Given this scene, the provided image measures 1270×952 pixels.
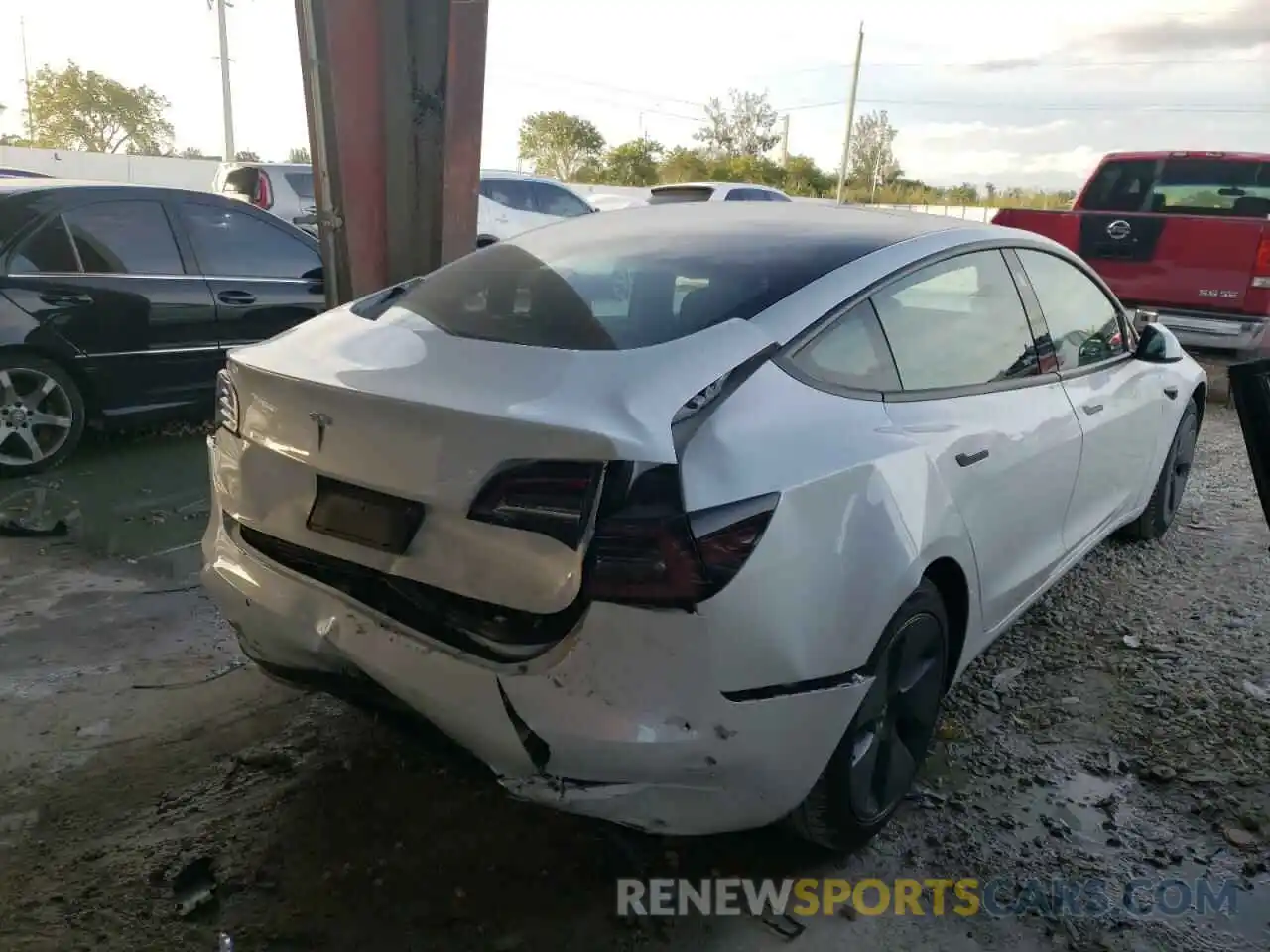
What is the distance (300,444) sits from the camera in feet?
7.31

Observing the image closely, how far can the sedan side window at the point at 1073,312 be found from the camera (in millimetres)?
3396

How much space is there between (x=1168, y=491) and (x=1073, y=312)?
1.72 metres

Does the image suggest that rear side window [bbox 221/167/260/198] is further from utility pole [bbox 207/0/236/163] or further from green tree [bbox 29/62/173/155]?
green tree [bbox 29/62/173/155]

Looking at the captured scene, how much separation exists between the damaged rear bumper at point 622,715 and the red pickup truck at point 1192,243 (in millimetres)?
6485

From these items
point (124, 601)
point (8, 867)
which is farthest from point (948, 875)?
point (124, 601)

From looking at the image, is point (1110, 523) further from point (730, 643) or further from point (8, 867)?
point (8, 867)

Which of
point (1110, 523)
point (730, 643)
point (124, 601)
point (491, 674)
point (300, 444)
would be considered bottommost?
point (124, 601)

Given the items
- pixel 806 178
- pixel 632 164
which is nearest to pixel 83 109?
pixel 632 164

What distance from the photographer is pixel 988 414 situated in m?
2.78

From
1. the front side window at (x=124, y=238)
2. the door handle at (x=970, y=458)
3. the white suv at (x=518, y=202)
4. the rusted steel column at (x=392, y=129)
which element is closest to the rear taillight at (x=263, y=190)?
the white suv at (x=518, y=202)

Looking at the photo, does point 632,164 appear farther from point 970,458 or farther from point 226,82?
point 970,458

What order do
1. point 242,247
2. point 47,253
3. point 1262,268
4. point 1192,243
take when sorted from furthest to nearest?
point 1192,243 → point 1262,268 → point 242,247 → point 47,253

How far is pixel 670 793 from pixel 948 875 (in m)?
0.94

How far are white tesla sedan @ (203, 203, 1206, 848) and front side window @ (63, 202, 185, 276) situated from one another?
340 cm
